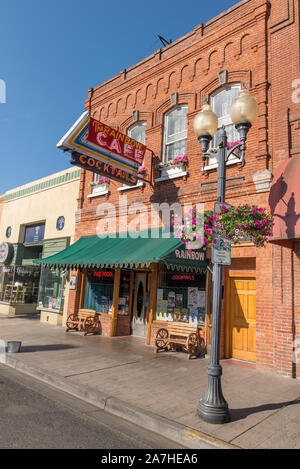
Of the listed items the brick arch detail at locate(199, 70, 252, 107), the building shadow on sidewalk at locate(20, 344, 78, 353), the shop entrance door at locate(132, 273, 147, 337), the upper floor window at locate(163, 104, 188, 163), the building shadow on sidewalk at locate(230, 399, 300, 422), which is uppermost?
the brick arch detail at locate(199, 70, 252, 107)

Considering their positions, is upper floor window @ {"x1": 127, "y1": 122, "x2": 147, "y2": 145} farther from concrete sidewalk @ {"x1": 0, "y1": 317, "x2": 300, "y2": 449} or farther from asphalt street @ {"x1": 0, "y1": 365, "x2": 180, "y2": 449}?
asphalt street @ {"x1": 0, "y1": 365, "x2": 180, "y2": 449}

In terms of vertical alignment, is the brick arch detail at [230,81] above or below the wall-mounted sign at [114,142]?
above

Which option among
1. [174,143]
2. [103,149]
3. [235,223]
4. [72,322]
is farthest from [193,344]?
[174,143]

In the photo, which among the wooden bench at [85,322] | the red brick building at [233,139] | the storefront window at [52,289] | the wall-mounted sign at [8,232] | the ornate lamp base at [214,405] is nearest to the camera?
the ornate lamp base at [214,405]

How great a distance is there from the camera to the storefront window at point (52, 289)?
573 inches

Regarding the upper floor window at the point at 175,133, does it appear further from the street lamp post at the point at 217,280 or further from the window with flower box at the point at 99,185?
the street lamp post at the point at 217,280

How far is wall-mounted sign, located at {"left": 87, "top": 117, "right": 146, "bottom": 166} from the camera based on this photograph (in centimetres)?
966

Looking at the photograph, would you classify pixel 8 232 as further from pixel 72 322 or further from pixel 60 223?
pixel 72 322

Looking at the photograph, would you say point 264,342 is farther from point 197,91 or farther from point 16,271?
point 16,271

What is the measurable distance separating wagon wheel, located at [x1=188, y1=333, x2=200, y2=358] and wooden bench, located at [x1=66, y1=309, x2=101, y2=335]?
14.5ft

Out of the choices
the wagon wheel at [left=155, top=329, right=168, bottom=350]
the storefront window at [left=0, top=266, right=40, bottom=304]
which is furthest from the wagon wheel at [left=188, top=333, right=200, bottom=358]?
the storefront window at [left=0, top=266, right=40, bottom=304]

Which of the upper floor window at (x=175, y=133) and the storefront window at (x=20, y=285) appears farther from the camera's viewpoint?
the storefront window at (x=20, y=285)

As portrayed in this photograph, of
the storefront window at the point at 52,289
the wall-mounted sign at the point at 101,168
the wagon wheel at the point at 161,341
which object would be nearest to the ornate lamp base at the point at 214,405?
the wagon wheel at the point at 161,341

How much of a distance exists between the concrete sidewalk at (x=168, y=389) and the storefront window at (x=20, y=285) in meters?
9.01
